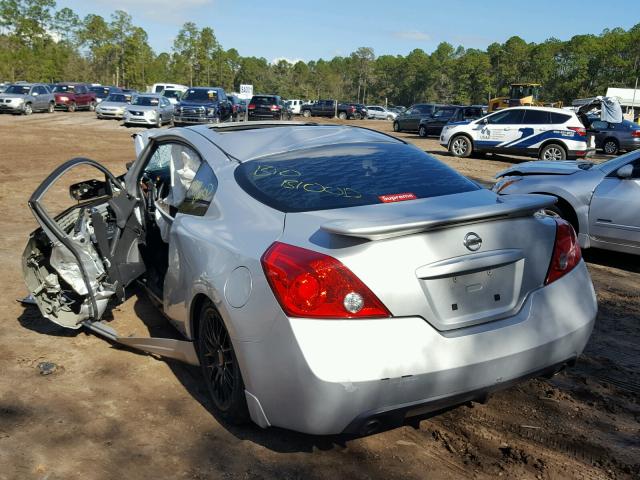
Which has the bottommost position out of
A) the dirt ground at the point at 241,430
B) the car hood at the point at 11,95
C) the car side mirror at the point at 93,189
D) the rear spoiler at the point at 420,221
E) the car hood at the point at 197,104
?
the dirt ground at the point at 241,430

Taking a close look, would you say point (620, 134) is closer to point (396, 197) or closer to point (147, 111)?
point (147, 111)

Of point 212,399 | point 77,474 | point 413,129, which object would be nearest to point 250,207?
point 212,399

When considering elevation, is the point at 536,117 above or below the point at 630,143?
above

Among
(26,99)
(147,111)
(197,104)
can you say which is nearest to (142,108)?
(147,111)

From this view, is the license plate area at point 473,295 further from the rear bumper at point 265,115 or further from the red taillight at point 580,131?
the rear bumper at point 265,115

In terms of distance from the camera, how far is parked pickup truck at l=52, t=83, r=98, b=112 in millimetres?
37438

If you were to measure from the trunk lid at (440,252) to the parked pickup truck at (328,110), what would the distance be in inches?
A: 1991

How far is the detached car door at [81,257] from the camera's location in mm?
3953

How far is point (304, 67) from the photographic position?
5285 inches

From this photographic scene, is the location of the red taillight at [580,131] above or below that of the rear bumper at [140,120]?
above

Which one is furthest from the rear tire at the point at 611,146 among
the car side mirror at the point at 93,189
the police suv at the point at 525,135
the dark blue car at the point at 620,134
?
the car side mirror at the point at 93,189

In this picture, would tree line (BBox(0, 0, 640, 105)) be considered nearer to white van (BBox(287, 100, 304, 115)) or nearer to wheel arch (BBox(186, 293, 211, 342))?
white van (BBox(287, 100, 304, 115))

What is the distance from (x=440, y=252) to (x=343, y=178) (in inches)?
35.8

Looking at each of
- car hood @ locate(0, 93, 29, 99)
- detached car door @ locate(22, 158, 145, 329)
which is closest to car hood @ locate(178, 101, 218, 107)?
car hood @ locate(0, 93, 29, 99)
